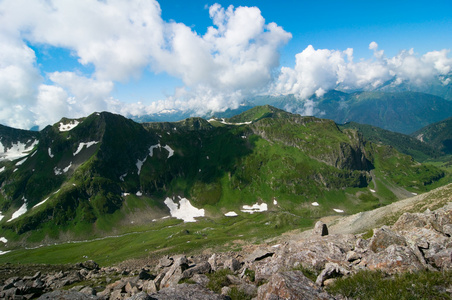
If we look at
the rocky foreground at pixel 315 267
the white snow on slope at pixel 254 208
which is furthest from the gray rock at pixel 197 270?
the white snow on slope at pixel 254 208

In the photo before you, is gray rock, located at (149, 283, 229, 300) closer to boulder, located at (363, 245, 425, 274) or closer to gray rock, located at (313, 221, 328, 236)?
boulder, located at (363, 245, 425, 274)

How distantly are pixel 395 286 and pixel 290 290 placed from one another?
5.63m

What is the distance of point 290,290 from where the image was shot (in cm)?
1216

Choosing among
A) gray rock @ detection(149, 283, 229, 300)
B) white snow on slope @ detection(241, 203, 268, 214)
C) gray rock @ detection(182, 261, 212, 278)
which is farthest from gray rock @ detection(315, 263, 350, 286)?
white snow on slope @ detection(241, 203, 268, 214)

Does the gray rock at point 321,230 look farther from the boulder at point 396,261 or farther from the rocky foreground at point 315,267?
the boulder at point 396,261

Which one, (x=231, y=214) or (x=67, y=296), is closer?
(x=67, y=296)

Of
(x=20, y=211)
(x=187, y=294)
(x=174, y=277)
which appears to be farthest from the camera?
(x=20, y=211)

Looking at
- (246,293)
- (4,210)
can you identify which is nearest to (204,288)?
(246,293)

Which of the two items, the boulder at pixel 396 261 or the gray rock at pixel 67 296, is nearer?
the boulder at pixel 396 261

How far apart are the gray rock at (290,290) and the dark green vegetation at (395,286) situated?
1.21 metres

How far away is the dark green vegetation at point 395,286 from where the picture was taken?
10453 millimetres

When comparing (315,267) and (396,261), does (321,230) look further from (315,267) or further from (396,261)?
(396,261)

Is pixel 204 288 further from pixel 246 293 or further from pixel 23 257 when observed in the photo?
pixel 23 257

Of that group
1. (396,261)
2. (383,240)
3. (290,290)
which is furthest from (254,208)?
(290,290)
